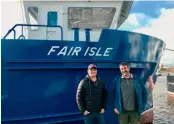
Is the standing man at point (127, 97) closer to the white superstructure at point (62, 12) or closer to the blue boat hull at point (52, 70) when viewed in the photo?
the blue boat hull at point (52, 70)

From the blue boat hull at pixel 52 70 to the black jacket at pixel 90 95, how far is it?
2.84ft

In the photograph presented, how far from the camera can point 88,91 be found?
456cm

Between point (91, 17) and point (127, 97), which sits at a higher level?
point (91, 17)

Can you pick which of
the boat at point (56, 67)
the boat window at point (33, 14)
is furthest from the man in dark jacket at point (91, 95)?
the boat window at point (33, 14)

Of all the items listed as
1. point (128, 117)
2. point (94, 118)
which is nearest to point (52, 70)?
point (94, 118)

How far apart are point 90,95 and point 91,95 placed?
0.02 metres

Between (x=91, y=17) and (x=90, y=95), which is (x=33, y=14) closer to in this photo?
(x=91, y=17)

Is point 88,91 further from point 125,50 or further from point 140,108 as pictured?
point 125,50

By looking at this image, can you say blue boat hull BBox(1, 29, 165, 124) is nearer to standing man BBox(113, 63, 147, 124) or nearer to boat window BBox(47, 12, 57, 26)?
standing man BBox(113, 63, 147, 124)

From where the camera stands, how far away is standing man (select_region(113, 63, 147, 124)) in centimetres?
468

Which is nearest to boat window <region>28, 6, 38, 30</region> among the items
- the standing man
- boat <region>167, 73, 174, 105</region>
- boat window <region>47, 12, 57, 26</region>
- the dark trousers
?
boat window <region>47, 12, 57, 26</region>

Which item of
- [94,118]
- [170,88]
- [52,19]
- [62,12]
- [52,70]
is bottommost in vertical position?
[170,88]

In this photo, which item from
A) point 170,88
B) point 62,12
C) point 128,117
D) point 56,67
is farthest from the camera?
point 170,88

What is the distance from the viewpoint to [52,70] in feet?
17.4
